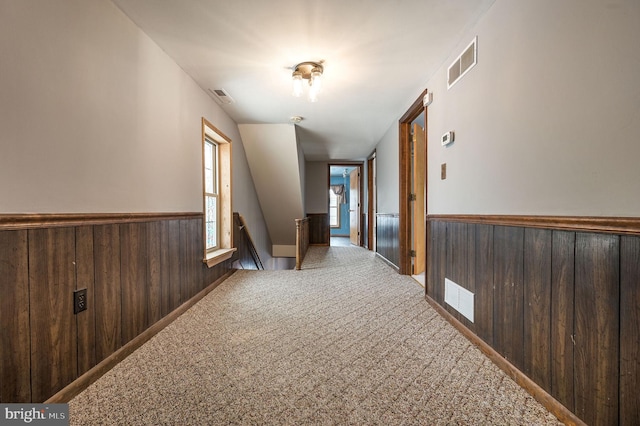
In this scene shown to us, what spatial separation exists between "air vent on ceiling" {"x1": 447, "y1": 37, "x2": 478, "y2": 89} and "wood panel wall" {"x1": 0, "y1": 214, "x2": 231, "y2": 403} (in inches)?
99.1

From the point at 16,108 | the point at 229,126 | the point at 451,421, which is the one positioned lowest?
the point at 451,421

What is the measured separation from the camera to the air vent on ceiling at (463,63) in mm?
1844

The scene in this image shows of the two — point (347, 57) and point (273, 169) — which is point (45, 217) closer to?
→ point (347, 57)

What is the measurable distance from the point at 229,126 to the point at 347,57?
221 centimetres

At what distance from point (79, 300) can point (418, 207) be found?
3540 millimetres

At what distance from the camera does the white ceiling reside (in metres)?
1.68

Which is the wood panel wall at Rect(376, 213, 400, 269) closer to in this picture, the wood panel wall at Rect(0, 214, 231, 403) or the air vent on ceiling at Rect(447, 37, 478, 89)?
the air vent on ceiling at Rect(447, 37, 478, 89)

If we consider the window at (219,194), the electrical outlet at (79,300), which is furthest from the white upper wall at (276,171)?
the electrical outlet at (79,300)

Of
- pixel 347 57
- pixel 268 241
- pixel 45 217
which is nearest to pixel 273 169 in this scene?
pixel 268 241

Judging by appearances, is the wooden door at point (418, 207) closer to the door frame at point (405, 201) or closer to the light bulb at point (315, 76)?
the door frame at point (405, 201)

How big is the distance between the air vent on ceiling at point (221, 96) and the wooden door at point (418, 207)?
247 cm

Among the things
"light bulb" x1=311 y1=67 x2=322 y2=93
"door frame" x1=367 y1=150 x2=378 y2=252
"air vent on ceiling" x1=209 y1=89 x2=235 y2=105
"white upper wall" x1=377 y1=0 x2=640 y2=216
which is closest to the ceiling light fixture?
"light bulb" x1=311 y1=67 x2=322 y2=93

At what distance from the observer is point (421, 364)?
61.1 inches

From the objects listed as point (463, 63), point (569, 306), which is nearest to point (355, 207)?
point (463, 63)
